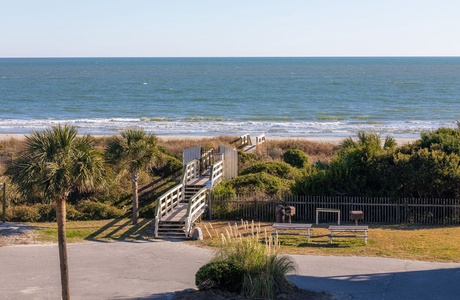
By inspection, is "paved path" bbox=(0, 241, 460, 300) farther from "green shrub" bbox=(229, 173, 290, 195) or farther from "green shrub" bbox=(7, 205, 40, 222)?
"green shrub" bbox=(229, 173, 290, 195)

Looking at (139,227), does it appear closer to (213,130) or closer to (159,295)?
(159,295)

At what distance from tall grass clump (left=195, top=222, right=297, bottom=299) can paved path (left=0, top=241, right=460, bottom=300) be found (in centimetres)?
131

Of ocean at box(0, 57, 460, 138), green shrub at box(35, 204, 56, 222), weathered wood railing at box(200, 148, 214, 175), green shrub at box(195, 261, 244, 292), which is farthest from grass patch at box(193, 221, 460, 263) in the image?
ocean at box(0, 57, 460, 138)

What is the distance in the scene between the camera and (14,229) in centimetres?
2341

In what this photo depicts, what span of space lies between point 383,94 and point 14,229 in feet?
293

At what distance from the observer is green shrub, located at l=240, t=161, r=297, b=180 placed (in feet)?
101

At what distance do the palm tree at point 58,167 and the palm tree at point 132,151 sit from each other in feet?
29.8

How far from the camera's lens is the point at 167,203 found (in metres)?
25.0

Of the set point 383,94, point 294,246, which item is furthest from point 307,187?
point 383,94

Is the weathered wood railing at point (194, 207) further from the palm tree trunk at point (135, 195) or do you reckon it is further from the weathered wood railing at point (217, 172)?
the palm tree trunk at point (135, 195)

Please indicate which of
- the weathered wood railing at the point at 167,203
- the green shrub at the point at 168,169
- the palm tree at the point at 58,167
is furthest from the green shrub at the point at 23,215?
the palm tree at the point at 58,167

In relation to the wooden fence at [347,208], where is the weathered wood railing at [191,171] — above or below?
above

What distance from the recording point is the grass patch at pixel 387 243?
20.5 meters

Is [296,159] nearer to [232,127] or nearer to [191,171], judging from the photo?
[191,171]
